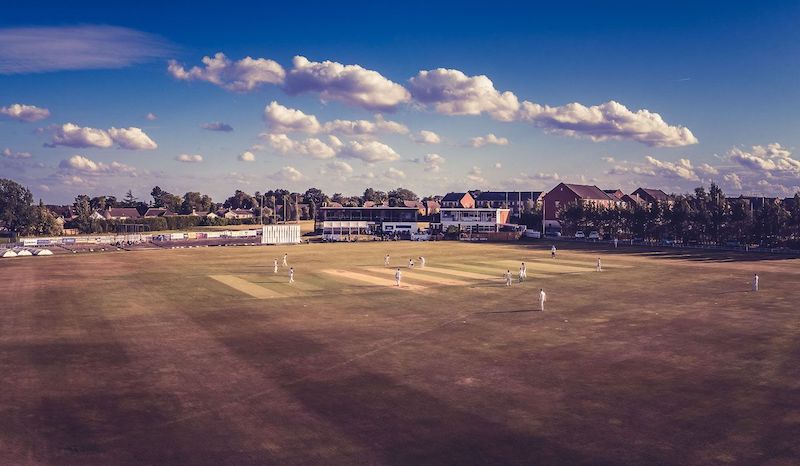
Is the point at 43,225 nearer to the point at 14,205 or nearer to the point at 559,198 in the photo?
the point at 14,205

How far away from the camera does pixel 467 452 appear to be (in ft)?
57.2

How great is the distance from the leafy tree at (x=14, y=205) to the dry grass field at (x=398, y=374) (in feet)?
333

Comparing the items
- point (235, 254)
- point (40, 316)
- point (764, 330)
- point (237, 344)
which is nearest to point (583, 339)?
point (764, 330)

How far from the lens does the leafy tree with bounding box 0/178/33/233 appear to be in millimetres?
136750

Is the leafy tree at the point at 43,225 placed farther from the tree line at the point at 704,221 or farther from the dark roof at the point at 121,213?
the tree line at the point at 704,221

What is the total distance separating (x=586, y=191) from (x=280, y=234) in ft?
306

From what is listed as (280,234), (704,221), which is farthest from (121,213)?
(704,221)

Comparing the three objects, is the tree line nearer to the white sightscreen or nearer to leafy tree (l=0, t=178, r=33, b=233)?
the white sightscreen

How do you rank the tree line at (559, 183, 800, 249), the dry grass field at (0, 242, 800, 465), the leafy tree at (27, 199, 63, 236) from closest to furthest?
the dry grass field at (0, 242, 800, 465)
the tree line at (559, 183, 800, 249)
the leafy tree at (27, 199, 63, 236)

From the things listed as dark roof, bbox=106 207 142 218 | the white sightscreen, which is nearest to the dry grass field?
the white sightscreen

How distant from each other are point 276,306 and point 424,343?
51.3ft

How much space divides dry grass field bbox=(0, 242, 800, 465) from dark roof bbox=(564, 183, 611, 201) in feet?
341

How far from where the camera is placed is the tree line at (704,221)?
96000mm

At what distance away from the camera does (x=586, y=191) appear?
162375 mm
